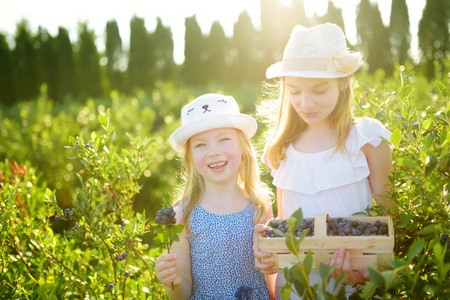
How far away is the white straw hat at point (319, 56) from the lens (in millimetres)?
2062

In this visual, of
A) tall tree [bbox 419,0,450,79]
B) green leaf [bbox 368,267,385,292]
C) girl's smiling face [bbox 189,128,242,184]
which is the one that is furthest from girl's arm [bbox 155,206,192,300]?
tall tree [bbox 419,0,450,79]

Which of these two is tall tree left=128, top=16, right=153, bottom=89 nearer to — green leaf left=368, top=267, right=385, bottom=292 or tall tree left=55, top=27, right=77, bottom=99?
tall tree left=55, top=27, right=77, bottom=99

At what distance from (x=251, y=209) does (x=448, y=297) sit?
4.15 feet

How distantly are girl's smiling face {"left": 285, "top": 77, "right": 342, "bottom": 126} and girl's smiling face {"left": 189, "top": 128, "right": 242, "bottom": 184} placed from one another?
43cm

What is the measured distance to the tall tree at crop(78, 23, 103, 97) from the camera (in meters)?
26.1

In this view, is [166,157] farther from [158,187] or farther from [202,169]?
[202,169]

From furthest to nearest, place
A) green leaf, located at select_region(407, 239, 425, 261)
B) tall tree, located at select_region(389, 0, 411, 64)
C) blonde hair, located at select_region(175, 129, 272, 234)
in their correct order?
tall tree, located at select_region(389, 0, 411, 64), blonde hair, located at select_region(175, 129, 272, 234), green leaf, located at select_region(407, 239, 425, 261)

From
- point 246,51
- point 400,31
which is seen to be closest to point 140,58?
point 246,51

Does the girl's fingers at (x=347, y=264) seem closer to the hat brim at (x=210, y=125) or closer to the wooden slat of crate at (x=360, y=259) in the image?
the wooden slat of crate at (x=360, y=259)

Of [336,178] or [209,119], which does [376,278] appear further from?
[209,119]

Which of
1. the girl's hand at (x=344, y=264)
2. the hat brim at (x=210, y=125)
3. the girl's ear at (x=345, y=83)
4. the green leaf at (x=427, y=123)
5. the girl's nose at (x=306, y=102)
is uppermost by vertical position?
the girl's ear at (x=345, y=83)

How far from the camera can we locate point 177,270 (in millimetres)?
1821

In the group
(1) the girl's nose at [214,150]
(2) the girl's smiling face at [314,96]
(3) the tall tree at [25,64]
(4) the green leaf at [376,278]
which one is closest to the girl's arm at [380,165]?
(2) the girl's smiling face at [314,96]

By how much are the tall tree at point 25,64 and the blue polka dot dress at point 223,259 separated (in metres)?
26.6
